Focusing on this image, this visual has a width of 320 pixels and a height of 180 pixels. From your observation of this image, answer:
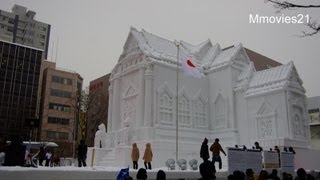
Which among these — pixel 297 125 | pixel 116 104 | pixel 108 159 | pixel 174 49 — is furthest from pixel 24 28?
pixel 297 125

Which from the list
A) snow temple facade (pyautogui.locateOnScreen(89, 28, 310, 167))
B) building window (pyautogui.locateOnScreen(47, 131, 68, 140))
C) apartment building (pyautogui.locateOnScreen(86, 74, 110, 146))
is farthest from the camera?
building window (pyautogui.locateOnScreen(47, 131, 68, 140))

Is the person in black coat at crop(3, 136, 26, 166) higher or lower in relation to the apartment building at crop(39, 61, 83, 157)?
lower

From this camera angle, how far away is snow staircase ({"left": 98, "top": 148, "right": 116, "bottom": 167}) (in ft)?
102

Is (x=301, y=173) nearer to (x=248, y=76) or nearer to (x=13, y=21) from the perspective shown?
(x=248, y=76)

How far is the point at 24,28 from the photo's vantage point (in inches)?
4013

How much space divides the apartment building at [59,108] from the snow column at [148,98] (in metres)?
39.1

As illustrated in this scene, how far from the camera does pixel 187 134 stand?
3578 centimetres

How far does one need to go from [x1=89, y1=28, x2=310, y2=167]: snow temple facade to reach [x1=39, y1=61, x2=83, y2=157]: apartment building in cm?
3601

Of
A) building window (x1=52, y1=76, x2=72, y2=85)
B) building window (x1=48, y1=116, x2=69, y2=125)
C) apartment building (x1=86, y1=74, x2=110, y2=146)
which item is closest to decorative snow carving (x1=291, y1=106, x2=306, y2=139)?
apartment building (x1=86, y1=74, x2=110, y2=146)

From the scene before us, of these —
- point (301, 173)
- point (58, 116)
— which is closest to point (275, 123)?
point (301, 173)

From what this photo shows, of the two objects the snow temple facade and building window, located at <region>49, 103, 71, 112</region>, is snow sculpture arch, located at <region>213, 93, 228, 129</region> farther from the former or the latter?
building window, located at <region>49, 103, 71, 112</region>

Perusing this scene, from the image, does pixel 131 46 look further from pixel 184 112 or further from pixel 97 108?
pixel 97 108

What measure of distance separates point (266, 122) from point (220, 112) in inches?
239

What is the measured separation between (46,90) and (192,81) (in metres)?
46.5
